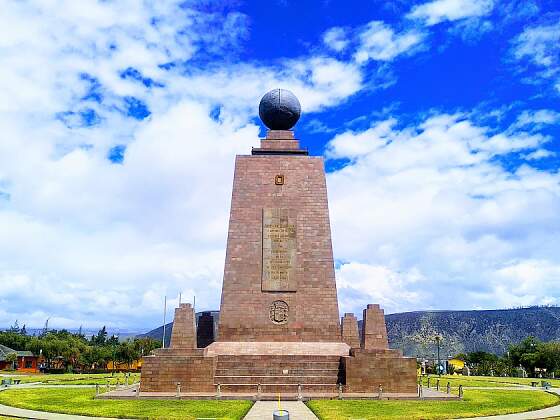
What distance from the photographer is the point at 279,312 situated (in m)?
25.4

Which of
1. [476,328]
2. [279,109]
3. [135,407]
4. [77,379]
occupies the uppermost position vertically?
[279,109]

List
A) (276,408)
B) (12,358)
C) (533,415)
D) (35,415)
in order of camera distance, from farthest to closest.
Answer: (12,358) < (276,408) < (533,415) < (35,415)

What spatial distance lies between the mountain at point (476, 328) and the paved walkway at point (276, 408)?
351 ft

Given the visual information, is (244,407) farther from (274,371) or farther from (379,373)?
(379,373)

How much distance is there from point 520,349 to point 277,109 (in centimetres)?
4047

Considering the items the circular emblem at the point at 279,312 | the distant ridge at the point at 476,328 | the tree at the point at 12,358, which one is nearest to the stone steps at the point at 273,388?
the circular emblem at the point at 279,312

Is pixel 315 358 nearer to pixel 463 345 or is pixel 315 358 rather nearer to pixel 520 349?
pixel 520 349

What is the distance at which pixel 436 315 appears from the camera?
5719 inches

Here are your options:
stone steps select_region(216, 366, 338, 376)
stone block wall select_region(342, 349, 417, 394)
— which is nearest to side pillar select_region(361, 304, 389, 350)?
stone block wall select_region(342, 349, 417, 394)

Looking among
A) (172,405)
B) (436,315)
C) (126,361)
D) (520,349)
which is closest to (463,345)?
(436,315)

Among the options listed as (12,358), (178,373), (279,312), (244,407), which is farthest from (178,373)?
(12,358)

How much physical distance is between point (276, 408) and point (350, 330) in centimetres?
1212

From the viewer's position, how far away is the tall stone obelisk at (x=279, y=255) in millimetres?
25203

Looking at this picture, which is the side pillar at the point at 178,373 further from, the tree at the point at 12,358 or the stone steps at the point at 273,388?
the tree at the point at 12,358
